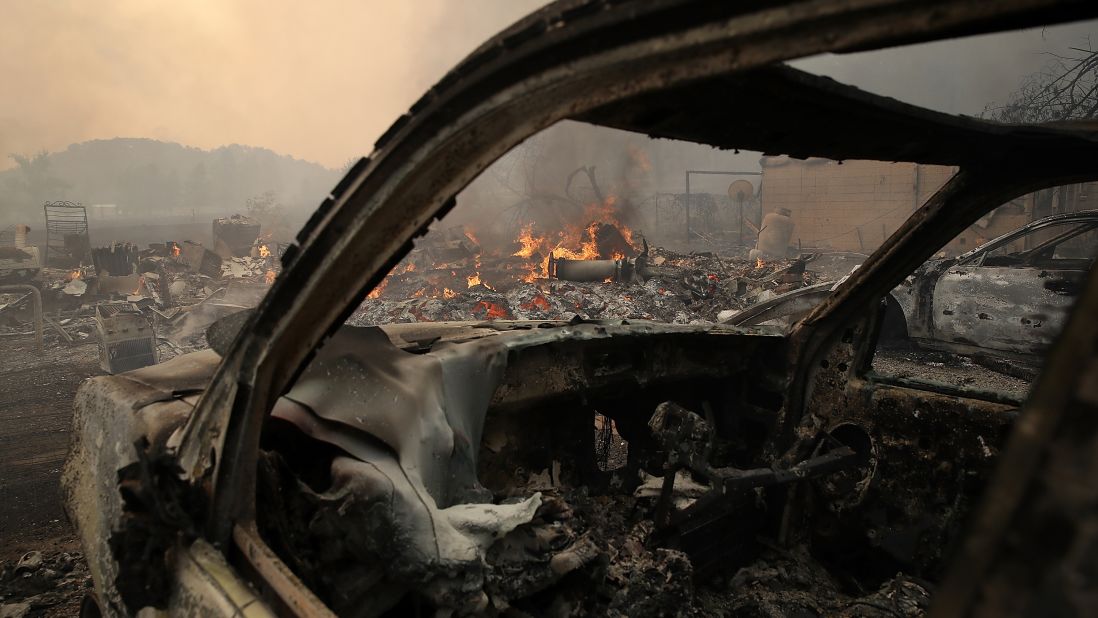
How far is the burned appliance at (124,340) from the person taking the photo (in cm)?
826

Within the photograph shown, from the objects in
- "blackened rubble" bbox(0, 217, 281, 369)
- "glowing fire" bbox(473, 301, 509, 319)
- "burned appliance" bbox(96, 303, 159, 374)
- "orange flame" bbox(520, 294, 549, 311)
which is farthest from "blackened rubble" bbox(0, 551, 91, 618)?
"orange flame" bbox(520, 294, 549, 311)

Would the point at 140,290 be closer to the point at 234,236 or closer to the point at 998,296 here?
the point at 234,236

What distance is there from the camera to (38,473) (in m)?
5.69

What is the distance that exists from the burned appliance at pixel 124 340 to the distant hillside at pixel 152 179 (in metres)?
55.7

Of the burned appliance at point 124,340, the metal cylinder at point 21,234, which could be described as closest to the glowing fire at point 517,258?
the burned appliance at point 124,340

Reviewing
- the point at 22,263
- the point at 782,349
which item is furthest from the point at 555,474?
the point at 22,263

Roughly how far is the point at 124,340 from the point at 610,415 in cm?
815

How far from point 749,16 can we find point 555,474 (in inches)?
103

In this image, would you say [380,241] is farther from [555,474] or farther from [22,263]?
[22,263]

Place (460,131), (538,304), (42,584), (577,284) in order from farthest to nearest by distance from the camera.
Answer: (577,284) < (538,304) < (42,584) < (460,131)

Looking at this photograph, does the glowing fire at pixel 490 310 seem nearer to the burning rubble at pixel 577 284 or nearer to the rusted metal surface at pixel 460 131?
the burning rubble at pixel 577 284

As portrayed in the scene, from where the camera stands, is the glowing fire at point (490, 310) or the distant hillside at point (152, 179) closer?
the glowing fire at point (490, 310)

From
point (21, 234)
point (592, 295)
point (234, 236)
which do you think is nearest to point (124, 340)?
point (592, 295)

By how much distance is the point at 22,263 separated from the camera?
1488 centimetres
